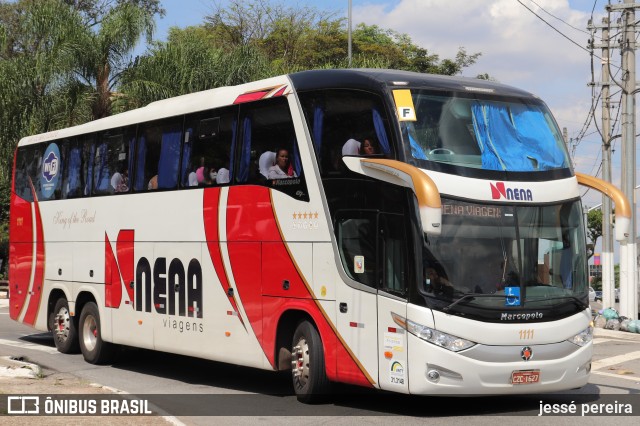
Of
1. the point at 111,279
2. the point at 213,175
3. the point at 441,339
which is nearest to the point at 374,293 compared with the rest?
the point at 441,339

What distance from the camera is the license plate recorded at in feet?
36.4

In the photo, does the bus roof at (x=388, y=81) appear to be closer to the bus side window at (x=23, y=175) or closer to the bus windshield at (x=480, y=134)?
the bus windshield at (x=480, y=134)

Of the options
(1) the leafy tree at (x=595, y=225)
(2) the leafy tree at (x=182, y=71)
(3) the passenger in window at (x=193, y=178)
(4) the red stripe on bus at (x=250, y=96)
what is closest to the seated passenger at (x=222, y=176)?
(3) the passenger in window at (x=193, y=178)

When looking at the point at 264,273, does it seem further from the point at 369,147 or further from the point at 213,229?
the point at 369,147

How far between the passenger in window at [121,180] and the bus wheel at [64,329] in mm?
2950

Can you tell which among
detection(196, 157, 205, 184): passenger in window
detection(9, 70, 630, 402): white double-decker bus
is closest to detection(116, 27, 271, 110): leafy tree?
detection(9, 70, 630, 402): white double-decker bus

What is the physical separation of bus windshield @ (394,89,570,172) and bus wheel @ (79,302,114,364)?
8.35 m

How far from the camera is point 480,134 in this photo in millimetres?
11781

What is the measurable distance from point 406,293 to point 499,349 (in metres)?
1.19

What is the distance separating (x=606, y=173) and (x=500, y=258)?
91.0 feet

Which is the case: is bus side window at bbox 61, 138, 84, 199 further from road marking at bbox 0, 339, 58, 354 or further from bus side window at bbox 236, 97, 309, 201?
bus side window at bbox 236, 97, 309, 201

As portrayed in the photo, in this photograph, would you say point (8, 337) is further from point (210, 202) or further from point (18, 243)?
point (210, 202)

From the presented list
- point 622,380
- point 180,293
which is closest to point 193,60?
point 180,293

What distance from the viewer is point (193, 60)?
3478cm
